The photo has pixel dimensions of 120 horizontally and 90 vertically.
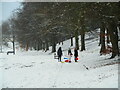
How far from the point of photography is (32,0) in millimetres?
30172

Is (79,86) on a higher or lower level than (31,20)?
lower

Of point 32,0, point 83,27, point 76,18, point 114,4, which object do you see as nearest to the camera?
point 114,4

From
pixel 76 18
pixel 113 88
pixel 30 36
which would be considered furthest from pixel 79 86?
pixel 30 36

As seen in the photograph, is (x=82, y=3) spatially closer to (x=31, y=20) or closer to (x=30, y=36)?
(x=31, y=20)

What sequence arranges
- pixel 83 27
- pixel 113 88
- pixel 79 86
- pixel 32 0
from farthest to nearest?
1. pixel 32 0
2. pixel 83 27
3. pixel 79 86
4. pixel 113 88

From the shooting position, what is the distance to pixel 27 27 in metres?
39.9

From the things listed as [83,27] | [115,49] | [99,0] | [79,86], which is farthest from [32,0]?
[79,86]

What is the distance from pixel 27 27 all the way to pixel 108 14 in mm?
26357

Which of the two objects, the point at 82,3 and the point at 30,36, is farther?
the point at 30,36

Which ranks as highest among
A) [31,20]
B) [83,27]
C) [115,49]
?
[31,20]

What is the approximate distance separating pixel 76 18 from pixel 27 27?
23215mm

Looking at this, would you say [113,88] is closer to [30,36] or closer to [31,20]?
[31,20]

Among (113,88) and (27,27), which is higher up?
(27,27)

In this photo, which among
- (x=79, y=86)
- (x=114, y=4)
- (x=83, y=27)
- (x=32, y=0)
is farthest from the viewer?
(x=32, y=0)
